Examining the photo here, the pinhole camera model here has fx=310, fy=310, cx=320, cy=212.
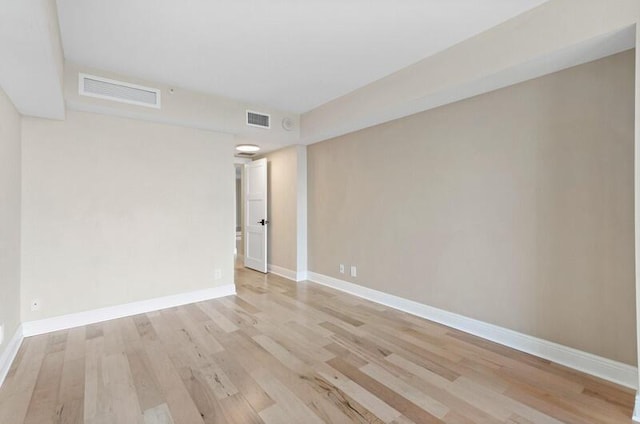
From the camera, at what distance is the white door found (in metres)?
5.54

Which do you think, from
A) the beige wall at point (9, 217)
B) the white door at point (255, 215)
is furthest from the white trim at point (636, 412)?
the white door at point (255, 215)

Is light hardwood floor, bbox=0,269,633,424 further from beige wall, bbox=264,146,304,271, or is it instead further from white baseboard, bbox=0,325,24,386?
beige wall, bbox=264,146,304,271

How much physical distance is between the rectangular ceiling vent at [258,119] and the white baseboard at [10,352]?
3.11 m

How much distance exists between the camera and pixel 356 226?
13.9 feet

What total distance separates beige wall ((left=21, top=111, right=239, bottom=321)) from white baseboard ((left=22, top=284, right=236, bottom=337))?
0.06 meters

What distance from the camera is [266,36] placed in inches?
97.4

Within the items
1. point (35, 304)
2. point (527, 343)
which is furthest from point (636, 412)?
point (35, 304)

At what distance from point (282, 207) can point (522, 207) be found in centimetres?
358

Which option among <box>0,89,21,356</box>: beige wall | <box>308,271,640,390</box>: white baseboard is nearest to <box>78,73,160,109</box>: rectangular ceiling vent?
<box>0,89,21,356</box>: beige wall

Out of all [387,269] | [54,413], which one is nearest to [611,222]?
[387,269]

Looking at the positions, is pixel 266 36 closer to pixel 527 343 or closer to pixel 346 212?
pixel 346 212

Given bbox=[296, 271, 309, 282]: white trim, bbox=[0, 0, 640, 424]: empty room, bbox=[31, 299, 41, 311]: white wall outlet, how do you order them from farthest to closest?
1. bbox=[296, 271, 309, 282]: white trim
2. bbox=[31, 299, 41, 311]: white wall outlet
3. bbox=[0, 0, 640, 424]: empty room

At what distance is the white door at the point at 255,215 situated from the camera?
5.54 meters

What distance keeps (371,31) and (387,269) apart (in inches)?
101
